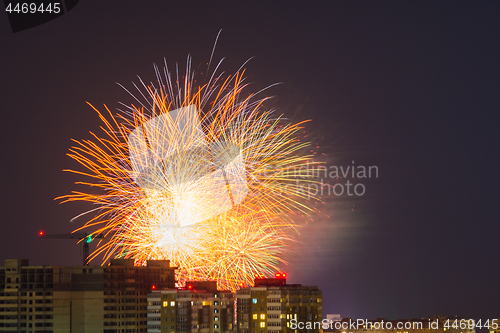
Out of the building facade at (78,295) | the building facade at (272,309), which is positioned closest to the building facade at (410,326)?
the building facade at (272,309)

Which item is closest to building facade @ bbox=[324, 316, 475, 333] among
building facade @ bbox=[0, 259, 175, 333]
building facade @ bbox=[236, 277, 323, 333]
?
building facade @ bbox=[236, 277, 323, 333]

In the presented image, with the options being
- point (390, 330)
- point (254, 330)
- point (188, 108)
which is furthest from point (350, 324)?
point (188, 108)

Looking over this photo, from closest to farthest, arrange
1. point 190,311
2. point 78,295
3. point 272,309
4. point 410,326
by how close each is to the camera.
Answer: point 272,309, point 190,311, point 78,295, point 410,326

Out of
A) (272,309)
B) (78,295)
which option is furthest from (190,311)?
(78,295)

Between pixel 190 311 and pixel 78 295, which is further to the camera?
pixel 78 295

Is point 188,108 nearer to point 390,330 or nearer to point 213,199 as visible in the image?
point 213,199

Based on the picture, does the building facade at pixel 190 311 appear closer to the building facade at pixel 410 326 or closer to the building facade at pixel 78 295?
the building facade at pixel 78 295

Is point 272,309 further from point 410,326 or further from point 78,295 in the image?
point 410,326
